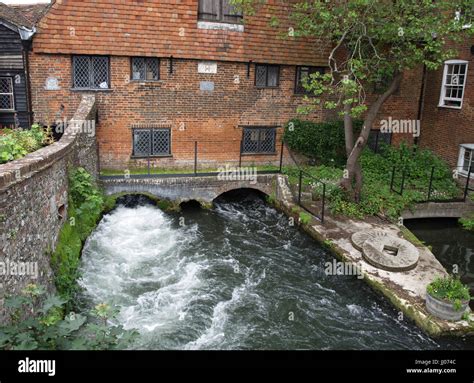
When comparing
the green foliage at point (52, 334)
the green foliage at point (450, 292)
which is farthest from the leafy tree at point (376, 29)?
the green foliage at point (52, 334)

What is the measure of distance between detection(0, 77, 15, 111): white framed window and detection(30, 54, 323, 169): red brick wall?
0.81 m

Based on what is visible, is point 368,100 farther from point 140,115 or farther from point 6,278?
point 6,278

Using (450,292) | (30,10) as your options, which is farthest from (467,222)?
(30,10)

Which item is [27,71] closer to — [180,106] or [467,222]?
[180,106]

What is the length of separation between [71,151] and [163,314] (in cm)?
480

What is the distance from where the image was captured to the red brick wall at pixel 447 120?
14.8m

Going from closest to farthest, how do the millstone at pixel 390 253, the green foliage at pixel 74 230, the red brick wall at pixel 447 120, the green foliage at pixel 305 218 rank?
the green foliage at pixel 74 230 < the millstone at pixel 390 253 < the green foliage at pixel 305 218 < the red brick wall at pixel 447 120

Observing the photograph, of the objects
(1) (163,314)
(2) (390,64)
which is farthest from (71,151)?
(2) (390,64)

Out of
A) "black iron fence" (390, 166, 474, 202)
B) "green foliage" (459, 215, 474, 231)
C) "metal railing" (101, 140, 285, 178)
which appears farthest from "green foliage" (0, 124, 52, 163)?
"green foliage" (459, 215, 474, 231)

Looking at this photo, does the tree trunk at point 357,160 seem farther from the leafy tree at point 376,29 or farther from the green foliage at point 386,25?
the green foliage at point 386,25

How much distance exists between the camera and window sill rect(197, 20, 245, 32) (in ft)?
46.9

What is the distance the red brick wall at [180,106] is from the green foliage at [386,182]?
2.45 m

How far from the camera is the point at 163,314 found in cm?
791

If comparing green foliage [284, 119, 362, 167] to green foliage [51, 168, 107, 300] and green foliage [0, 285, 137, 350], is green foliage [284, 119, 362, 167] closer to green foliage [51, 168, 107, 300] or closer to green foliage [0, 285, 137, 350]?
green foliage [51, 168, 107, 300]
